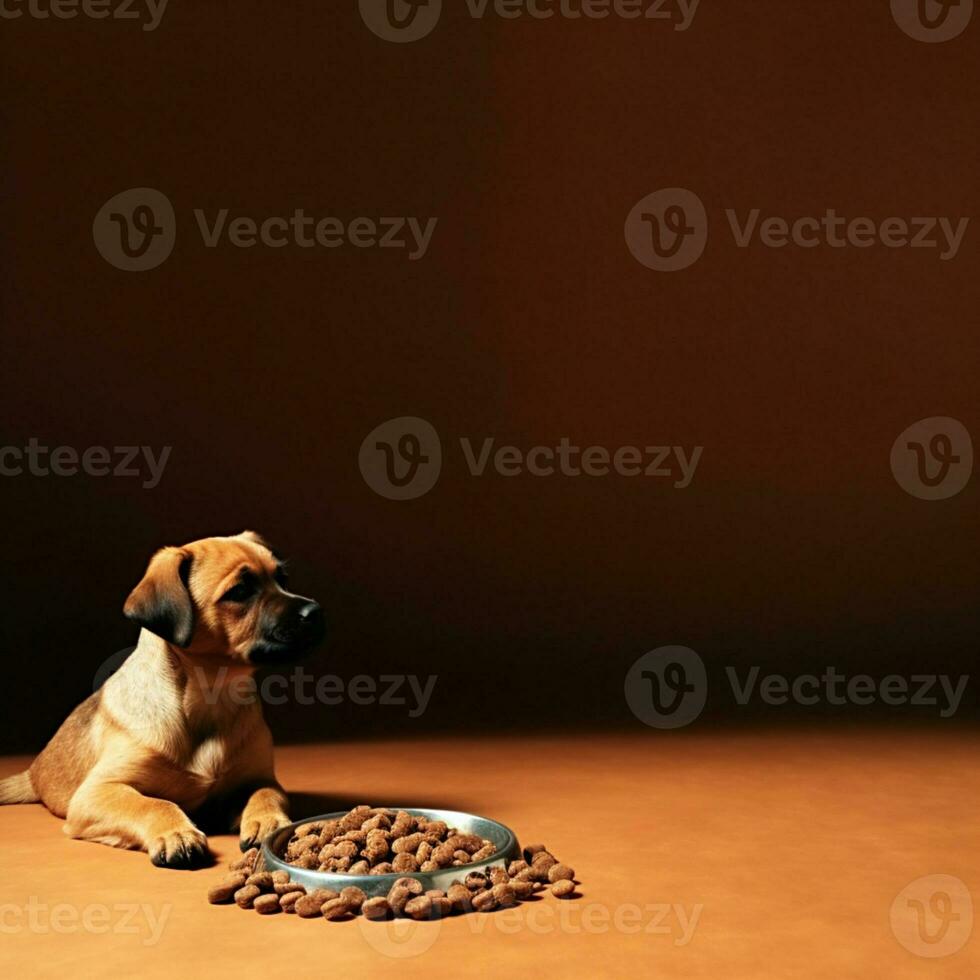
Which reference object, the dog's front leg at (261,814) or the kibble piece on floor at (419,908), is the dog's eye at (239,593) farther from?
the kibble piece on floor at (419,908)

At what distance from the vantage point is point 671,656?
733 centimetres

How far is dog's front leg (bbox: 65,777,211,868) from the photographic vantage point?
406cm

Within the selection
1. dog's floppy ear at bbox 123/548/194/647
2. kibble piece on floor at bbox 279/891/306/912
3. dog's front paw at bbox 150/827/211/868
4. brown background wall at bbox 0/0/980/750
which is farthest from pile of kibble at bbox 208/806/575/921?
brown background wall at bbox 0/0/980/750

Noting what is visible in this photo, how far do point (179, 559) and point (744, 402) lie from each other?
4.53 meters

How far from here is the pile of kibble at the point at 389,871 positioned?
361 cm

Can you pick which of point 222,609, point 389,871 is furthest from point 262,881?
point 222,609

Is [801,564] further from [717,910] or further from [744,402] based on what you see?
[717,910]

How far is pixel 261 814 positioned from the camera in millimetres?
4316

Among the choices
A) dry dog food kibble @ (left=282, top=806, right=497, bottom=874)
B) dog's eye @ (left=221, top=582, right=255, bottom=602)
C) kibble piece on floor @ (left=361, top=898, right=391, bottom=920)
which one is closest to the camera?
kibble piece on floor @ (left=361, top=898, right=391, bottom=920)

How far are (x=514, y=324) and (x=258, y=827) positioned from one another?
442 centimetres

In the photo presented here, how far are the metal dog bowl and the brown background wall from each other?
10.5ft

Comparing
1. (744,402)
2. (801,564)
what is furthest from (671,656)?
(744,402)

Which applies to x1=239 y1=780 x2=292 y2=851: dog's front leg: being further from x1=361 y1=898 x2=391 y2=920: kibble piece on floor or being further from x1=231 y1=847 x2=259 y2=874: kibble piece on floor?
x1=361 y1=898 x2=391 y2=920: kibble piece on floor

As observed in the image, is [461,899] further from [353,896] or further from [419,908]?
[353,896]
